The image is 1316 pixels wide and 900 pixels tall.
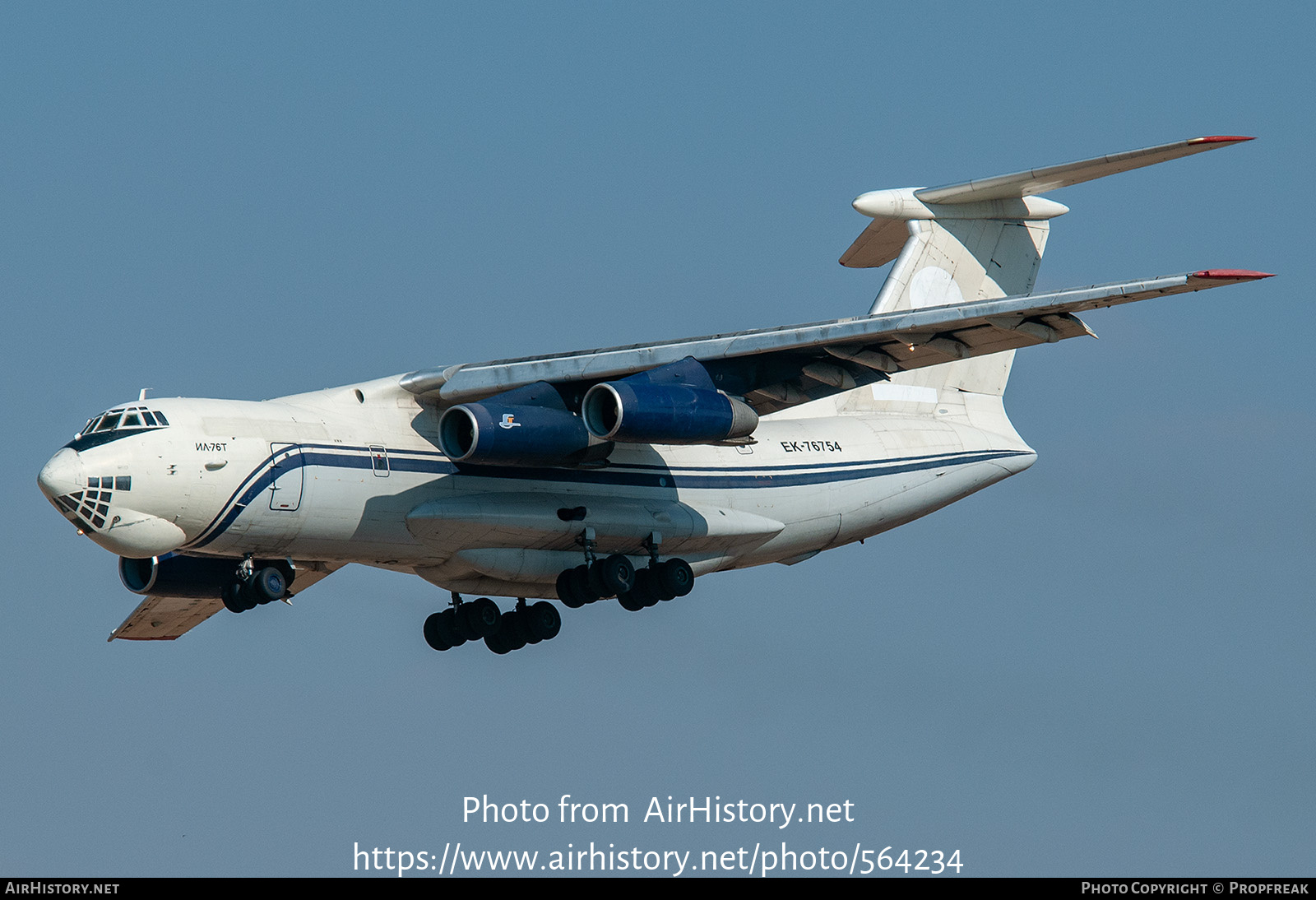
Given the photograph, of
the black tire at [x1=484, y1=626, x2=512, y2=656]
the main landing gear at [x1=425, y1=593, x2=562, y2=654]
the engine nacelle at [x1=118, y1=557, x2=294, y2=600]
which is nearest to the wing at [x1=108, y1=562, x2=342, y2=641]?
the engine nacelle at [x1=118, y1=557, x2=294, y2=600]

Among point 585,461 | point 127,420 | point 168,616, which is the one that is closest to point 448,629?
point 585,461

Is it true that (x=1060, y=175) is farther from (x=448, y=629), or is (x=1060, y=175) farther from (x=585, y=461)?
(x=448, y=629)

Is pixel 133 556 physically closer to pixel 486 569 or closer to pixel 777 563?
pixel 486 569

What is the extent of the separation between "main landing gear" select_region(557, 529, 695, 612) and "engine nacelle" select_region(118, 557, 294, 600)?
109 inches

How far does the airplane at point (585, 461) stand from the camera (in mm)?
14789

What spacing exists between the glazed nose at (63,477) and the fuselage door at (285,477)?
1.36 metres

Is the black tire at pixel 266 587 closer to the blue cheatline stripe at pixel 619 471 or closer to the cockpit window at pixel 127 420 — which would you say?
the blue cheatline stripe at pixel 619 471

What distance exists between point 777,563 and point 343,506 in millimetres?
4683

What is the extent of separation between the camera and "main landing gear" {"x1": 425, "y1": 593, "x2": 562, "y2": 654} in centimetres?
1720

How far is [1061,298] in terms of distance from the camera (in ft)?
50.1

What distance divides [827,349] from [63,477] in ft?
19.6
